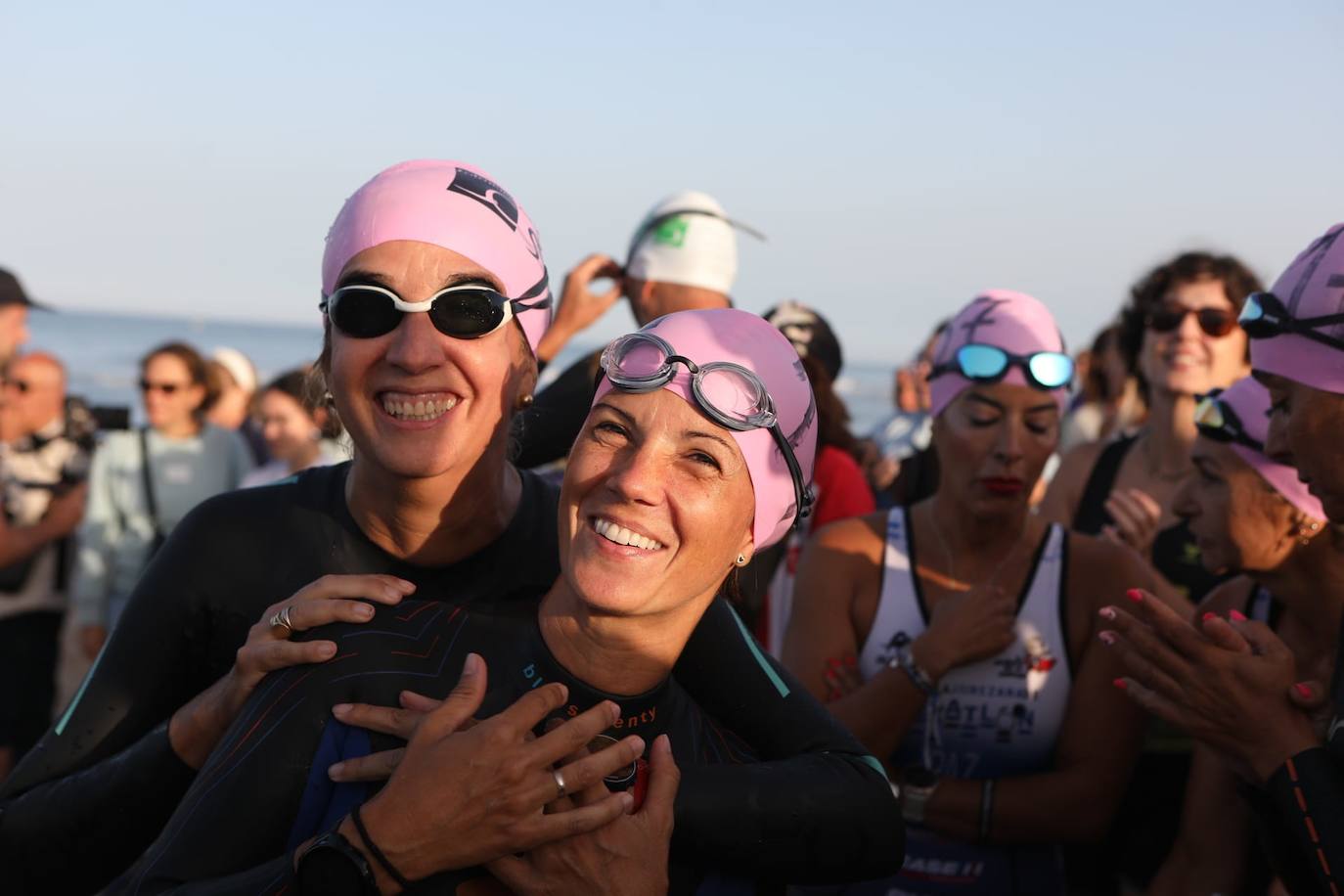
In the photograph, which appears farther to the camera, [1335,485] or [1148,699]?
[1148,699]

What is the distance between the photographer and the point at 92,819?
8.38 ft

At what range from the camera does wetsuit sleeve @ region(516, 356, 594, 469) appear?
3.93 m

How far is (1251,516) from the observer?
3.55 m

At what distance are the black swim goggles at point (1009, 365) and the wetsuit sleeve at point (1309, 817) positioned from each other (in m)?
1.55

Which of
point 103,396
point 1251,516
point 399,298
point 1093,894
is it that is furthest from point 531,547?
point 103,396

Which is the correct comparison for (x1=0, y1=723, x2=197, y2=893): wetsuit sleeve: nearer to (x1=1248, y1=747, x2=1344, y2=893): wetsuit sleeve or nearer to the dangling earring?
(x1=1248, y1=747, x2=1344, y2=893): wetsuit sleeve

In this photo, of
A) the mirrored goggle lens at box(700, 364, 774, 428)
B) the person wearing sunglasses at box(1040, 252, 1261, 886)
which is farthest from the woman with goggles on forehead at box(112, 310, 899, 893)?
the person wearing sunglasses at box(1040, 252, 1261, 886)

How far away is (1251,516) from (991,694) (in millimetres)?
880

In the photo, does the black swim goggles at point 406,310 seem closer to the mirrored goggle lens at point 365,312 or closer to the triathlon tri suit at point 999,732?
the mirrored goggle lens at point 365,312

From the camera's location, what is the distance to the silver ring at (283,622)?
2369 millimetres

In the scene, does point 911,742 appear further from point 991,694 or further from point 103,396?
point 103,396

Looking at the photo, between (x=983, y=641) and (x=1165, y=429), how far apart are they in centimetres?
206

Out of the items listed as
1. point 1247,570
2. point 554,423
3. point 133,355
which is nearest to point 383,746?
point 554,423

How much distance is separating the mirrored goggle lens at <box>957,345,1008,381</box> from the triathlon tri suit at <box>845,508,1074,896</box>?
686mm
